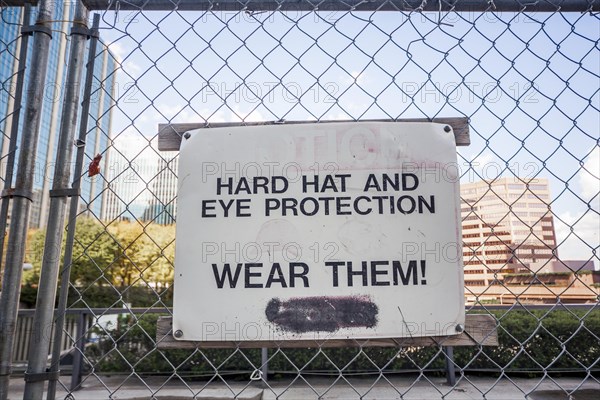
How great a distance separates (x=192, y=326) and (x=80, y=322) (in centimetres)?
513

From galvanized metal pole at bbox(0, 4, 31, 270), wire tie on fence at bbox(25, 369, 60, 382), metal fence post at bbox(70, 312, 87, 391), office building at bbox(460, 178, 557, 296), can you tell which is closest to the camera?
Result: wire tie on fence at bbox(25, 369, 60, 382)

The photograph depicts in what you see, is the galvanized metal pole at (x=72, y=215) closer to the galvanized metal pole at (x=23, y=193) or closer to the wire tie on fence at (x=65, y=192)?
the wire tie on fence at (x=65, y=192)

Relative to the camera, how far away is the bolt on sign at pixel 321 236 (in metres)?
1.23

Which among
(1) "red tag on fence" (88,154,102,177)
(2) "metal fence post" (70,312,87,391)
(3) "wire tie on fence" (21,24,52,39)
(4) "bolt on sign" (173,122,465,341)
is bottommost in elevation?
(2) "metal fence post" (70,312,87,391)

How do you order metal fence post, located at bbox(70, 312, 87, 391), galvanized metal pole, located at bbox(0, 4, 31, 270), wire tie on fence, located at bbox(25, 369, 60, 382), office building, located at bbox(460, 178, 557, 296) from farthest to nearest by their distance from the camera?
1. metal fence post, located at bbox(70, 312, 87, 391)
2. office building, located at bbox(460, 178, 557, 296)
3. galvanized metal pole, located at bbox(0, 4, 31, 270)
4. wire tie on fence, located at bbox(25, 369, 60, 382)

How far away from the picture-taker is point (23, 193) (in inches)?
48.2

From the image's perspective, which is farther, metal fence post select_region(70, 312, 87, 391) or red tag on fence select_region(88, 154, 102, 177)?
metal fence post select_region(70, 312, 87, 391)

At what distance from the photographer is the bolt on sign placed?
→ 1229 mm

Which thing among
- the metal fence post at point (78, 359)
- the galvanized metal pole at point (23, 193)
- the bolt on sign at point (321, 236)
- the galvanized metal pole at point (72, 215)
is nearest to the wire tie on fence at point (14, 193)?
the galvanized metal pole at point (23, 193)

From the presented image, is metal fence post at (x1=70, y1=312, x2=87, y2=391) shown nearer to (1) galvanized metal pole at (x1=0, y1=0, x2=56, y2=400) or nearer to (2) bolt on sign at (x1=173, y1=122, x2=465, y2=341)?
(1) galvanized metal pole at (x1=0, y1=0, x2=56, y2=400)

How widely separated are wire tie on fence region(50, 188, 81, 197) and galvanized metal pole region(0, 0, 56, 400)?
8 centimetres

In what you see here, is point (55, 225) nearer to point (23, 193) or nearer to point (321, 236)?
point (23, 193)

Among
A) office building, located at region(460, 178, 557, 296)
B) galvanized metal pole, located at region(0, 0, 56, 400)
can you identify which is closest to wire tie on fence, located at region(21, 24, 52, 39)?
galvanized metal pole, located at region(0, 0, 56, 400)

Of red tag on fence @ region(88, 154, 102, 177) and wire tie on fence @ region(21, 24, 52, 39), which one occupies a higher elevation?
wire tie on fence @ region(21, 24, 52, 39)
